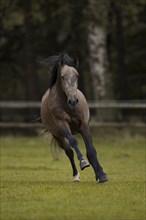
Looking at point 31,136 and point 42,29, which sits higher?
point 42,29

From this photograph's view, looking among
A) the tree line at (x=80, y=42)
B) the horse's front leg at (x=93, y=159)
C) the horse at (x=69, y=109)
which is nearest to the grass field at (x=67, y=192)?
the horse's front leg at (x=93, y=159)

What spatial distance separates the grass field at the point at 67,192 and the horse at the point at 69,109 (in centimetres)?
45

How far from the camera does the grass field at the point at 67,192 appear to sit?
9.00 m

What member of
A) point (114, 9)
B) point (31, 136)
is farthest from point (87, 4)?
point (31, 136)

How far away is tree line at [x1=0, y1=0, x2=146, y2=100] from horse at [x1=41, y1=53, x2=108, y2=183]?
48.1ft

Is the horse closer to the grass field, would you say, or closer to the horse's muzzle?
the horse's muzzle

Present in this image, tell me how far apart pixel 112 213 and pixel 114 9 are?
21.3 meters

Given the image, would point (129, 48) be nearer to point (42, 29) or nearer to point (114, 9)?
point (42, 29)

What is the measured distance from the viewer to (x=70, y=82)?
12.2 meters

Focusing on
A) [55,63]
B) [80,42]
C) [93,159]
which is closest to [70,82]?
[55,63]

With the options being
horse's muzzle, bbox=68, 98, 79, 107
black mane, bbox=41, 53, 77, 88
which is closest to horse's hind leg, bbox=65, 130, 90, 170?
horse's muzzle, bbox=68, 98, 79, 107

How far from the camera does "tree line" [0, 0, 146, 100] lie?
27.8 m

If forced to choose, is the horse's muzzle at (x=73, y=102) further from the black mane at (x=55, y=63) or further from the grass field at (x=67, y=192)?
the grass field at (x=67, y=192)

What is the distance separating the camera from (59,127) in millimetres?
12523
